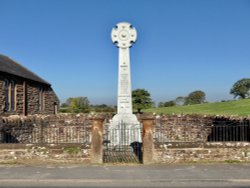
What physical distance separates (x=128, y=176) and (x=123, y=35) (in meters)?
9.90

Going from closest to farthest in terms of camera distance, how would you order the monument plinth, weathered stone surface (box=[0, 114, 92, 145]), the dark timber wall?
the monument plinth, weathered stone surface (box=[0, 114, 92, 145]), the dark timber wall

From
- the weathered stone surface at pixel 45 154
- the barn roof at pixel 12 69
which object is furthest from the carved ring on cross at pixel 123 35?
the barn roof at pixel 12 69

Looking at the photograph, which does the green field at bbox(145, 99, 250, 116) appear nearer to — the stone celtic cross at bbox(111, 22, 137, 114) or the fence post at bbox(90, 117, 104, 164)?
the stone celtic cross at bbox(111, 22, 137, 114)

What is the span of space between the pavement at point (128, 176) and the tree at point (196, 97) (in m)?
82.3

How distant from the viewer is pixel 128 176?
10078 millimetres

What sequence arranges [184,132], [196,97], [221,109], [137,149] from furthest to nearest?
[196,97] < [221,109] < [184,132] < [137,149]

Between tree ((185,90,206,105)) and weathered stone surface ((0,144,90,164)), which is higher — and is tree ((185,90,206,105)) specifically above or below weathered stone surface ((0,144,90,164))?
above

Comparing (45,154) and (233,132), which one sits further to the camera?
(233,132)

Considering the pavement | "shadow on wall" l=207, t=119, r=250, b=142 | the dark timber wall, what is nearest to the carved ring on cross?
"shadow on wall" l=207, t=119, r=250, b=142

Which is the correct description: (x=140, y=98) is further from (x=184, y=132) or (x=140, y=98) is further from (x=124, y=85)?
(x=124, y=85)

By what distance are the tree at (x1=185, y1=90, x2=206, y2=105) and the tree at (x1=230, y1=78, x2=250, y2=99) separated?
A: 7656 millimetres

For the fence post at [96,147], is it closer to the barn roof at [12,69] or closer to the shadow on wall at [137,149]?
the shadow on wall at [137,149]

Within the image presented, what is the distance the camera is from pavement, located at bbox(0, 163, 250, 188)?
30.8ft

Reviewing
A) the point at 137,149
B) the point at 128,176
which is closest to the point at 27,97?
the point at 137,149
